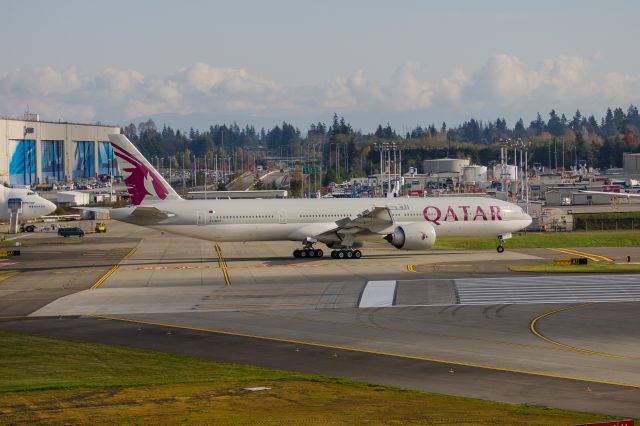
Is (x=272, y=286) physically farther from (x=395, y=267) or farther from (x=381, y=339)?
(x=381, y=339)

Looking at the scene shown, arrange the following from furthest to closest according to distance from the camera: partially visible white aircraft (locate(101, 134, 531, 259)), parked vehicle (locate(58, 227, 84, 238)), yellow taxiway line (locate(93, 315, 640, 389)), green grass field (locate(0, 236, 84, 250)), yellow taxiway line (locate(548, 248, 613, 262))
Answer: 1. parked vehicle (locate(58, 227, 84, 238))
2. green grass field (locate(0, 236, 84, 250))
3. yellow taxiway line (locate(548, 248, 613, 262))
4. partially visible white aircraft (locate(101, 134, 531, 259))
5. yellow taxiway line (locate(93, 315, 640, 389))

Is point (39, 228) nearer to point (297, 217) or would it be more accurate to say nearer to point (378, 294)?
point (297, 217)

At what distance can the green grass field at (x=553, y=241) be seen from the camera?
68.9 m

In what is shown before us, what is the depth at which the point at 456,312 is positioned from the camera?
37156mm

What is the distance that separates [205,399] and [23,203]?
80.9 meters

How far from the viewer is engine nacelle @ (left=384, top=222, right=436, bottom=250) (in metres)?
58.2

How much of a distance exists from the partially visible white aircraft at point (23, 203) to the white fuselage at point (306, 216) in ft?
148

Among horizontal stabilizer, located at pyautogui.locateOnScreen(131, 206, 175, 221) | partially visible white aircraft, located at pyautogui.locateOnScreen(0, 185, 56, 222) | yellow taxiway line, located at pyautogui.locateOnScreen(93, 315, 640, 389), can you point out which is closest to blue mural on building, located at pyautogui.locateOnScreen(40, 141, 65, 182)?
partially visible white aircraft, located at pyautogui.locateOnScreen(0, 185, 56, 222)

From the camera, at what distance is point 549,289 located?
1720 inches

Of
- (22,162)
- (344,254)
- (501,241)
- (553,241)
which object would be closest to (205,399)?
(344,254)

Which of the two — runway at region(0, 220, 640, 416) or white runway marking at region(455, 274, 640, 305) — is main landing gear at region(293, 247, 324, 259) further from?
white runway marking at region(455, 274, 640, 305)

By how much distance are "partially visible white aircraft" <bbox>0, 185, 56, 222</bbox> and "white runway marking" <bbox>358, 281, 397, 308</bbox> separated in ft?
Answer: 201

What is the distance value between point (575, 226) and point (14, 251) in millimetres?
51746

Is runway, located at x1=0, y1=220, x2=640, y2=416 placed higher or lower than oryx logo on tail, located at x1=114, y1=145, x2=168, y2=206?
lower
